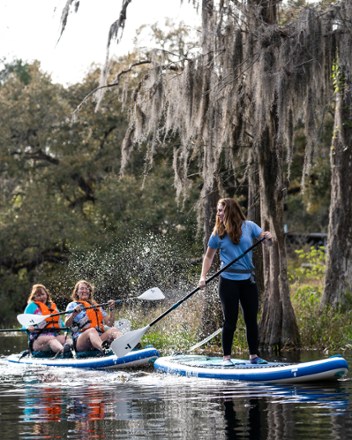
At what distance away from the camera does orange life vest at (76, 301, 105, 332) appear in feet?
48.2

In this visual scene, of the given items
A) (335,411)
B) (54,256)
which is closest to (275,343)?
(335,411)

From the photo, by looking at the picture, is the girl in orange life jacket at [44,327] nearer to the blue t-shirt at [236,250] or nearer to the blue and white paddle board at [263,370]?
the blue and white paddle board at [263,370]

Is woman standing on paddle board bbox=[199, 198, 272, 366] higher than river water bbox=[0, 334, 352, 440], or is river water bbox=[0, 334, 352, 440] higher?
woman standing on paddle board bbox=[199, 198, 272, 366]

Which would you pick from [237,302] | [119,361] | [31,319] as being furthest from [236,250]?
[31,319]

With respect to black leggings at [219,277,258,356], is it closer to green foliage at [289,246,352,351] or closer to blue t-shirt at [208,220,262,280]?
blue t-shirt at [208,220,262,280]

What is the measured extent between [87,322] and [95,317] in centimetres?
12

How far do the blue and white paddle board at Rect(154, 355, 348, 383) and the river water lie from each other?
11cm

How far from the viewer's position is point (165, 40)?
36875 mm

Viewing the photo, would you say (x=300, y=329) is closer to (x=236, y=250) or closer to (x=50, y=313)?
(x=50, y=313)

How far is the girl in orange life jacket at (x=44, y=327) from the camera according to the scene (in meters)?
15.6

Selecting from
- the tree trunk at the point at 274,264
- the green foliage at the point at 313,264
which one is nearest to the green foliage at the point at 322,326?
the tree trunk at the point at 274,264

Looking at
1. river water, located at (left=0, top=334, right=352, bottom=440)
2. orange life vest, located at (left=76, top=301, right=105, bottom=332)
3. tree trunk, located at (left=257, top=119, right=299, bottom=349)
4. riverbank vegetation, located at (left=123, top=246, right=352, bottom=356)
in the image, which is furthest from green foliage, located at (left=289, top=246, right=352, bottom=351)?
river water, located at (left=0, top=334, right=352, bottom=440)

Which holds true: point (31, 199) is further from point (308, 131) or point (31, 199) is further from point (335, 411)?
point (335, 411)

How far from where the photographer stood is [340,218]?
17750 mm
